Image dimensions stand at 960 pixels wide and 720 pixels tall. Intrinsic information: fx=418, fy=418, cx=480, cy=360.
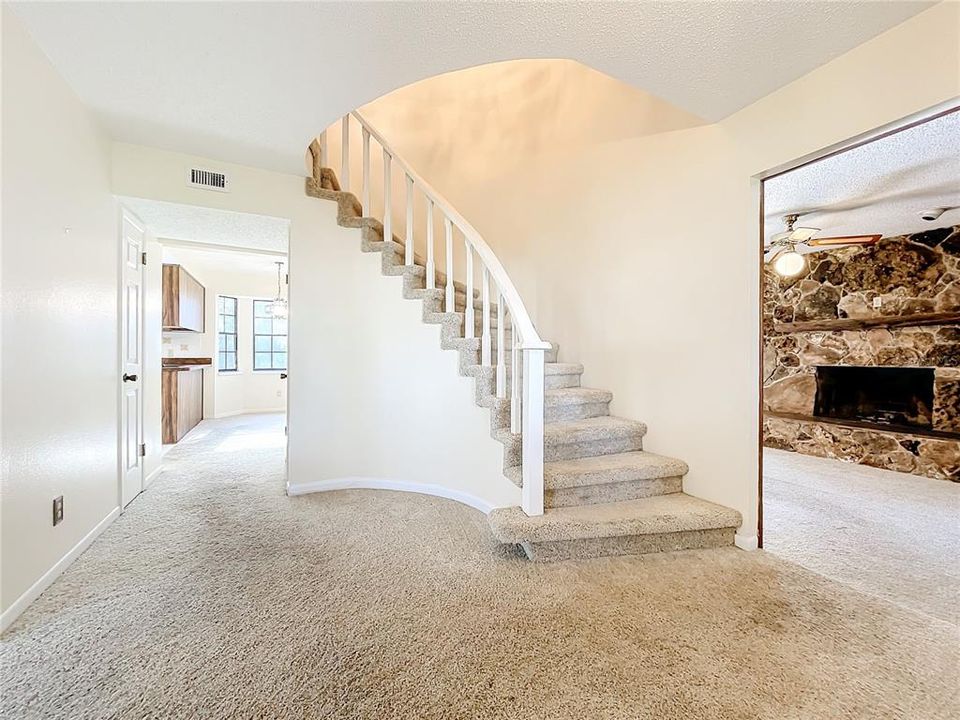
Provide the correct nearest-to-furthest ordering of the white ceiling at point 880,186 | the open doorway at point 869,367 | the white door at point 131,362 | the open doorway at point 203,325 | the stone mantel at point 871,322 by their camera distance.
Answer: the open doorway at point 869,367 → the white ceiling at point 880,186 → the white door at point 131,362 → the open doorway at point 203,325 → the stone mantel at point 871,322

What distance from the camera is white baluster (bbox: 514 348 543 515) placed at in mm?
2094

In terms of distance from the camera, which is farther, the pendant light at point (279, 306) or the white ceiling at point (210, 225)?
the pendant light at point (279, 306)

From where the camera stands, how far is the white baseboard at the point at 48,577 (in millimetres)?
1546

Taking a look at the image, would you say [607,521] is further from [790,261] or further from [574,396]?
[790,261]

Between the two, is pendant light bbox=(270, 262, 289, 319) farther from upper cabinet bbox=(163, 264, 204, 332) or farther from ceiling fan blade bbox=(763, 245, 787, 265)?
ceiling fan blade bbox=(763, 245, 787, 265)

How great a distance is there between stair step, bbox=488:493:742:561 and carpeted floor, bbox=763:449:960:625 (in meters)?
0.34

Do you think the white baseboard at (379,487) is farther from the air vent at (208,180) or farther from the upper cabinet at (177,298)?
the upper cabinet at (177,298)

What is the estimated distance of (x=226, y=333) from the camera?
7.32m

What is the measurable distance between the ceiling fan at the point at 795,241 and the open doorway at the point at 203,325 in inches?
157

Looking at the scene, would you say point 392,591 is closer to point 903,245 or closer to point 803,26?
point 803,26

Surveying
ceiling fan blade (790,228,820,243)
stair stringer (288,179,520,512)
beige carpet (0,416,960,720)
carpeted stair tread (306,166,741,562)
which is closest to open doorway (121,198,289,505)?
stair stringer (288,179,520,512)

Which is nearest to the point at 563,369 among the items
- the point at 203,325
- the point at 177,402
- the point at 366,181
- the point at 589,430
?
the point at 589,430

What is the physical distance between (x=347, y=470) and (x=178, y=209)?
2130 millimetres

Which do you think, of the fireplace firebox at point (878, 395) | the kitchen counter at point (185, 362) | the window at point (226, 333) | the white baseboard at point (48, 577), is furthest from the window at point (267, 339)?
the fireplace firebox at point (878, 395)
